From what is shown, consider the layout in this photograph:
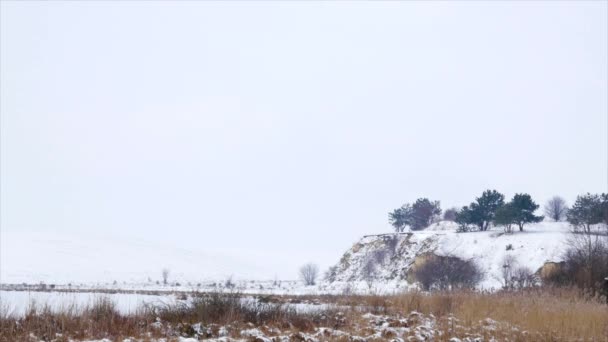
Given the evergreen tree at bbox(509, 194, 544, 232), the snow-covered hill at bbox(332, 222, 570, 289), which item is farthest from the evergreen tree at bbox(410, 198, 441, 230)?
the evergreen tree at bbox(509, 194, 544, 232)

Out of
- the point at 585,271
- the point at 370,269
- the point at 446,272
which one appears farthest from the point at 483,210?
the point at 585,271

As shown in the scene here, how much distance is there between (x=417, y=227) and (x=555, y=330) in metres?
62.9

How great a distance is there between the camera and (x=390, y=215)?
3091 inches

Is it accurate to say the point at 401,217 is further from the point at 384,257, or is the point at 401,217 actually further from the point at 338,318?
the point at 338,318

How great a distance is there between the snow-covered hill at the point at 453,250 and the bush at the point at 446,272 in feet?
3.54

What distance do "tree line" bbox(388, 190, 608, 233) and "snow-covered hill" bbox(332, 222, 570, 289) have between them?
146 centimetres

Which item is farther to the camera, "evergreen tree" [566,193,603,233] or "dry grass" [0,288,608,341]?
"evergreen tree" [566,193,603,233]

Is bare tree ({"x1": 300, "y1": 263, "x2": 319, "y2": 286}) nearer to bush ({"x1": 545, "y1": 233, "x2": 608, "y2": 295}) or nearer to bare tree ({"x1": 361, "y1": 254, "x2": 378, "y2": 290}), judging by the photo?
bare tree ({"x1": 361, "y1": 254, "x2": 378, "y2": 290})

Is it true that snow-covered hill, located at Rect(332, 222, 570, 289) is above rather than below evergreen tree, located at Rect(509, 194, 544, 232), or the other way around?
below

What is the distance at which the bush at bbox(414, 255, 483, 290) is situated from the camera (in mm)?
45531

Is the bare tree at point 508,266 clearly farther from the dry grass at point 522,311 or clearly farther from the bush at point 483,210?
the dry grass at point 522,311

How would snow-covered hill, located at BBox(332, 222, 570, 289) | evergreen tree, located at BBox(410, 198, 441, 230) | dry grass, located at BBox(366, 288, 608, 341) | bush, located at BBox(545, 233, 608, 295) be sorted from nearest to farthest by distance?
dry grass, located at BBox(366, 288, 608, 341) → bush, located at BBox(545, 233, 608, 295) → snow-covered hill, located at BBox(332, 222, 570, 289) → evergreen tree, located at BBox(410, 198, 441, 230)

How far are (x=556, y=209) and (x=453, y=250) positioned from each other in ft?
77.1

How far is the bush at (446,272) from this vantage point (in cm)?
4553
